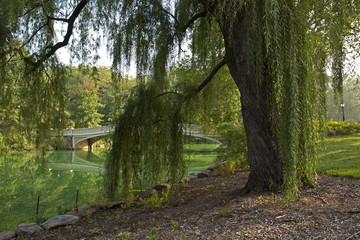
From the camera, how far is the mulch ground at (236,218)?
2.32 m

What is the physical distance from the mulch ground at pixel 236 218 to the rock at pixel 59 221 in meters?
0.12

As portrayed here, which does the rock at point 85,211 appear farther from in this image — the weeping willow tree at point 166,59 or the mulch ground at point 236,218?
the weeping willow tree at point 166,59

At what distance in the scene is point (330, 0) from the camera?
3.58 meters

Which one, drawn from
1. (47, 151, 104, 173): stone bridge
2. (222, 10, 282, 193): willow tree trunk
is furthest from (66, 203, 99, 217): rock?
(47, 151, 104, 173): stone bridge

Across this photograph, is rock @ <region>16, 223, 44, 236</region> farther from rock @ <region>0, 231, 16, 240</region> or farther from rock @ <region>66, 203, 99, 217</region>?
rock @ <region>66, 203, 99, 217</region>

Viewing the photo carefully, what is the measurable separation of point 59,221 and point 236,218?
8.84 ft

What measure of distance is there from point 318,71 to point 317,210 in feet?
5.08

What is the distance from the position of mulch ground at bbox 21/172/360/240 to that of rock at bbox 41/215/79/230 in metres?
0.12

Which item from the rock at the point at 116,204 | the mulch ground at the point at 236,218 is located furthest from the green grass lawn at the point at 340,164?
the rock at the point at 116,204

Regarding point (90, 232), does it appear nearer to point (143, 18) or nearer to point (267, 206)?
point (267, 206)

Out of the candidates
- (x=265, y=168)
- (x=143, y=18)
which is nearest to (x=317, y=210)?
(x=265, y=168)

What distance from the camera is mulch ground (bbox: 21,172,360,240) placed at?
232 centimetres

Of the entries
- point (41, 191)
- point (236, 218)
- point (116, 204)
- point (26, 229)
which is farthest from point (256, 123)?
point (41, 191)

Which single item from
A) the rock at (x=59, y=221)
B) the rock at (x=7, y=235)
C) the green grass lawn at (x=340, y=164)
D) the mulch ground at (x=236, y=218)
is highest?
the green grass lawn at (x=340, y=164)
